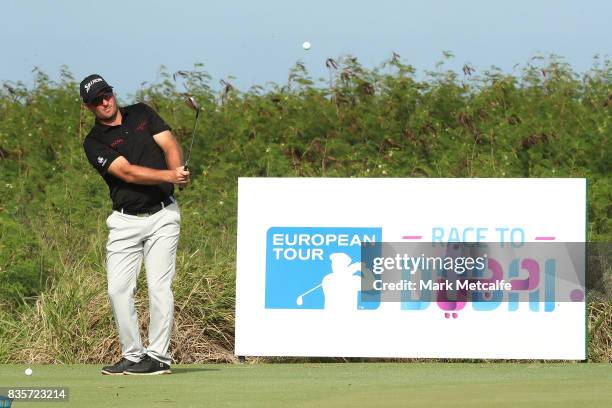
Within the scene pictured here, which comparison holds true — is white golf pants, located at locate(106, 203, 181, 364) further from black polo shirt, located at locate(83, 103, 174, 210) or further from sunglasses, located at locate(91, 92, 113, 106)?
sunglasses, located at locate(91, 92, 113, 106)

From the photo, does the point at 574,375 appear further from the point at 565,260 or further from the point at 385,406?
the point at 385,406

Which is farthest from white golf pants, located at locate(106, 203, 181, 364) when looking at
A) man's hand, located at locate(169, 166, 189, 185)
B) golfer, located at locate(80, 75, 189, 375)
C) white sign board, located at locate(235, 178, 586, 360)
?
white sign board, located at locate(235, 178, 586, 360)

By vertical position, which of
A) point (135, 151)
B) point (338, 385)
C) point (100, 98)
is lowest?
point (338, 385)

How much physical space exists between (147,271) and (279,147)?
33.2 feet

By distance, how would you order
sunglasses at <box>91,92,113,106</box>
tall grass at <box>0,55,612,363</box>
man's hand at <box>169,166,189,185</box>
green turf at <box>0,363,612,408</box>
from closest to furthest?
green turf at <box>0,363,612,408</box> < man's hand at <box>169,166,189,185</box> < sunglasses at <box>91,92,113,106</box> < tall grass at <box>0,55,612,363</box>

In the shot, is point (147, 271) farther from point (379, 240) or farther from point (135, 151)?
point (379, 240)

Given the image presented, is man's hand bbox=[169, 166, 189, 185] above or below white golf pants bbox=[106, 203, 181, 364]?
above

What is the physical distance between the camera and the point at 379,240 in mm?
10508

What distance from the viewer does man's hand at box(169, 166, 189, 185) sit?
882cm

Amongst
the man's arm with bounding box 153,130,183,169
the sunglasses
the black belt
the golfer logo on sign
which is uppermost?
the sunglasses

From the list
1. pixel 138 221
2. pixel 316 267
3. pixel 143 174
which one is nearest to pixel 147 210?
pixel 138 221

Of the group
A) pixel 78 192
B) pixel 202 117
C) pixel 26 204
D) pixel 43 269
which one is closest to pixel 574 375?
pixel 43 269

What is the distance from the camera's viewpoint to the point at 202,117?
20.5 meters

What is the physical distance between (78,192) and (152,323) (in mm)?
7940
